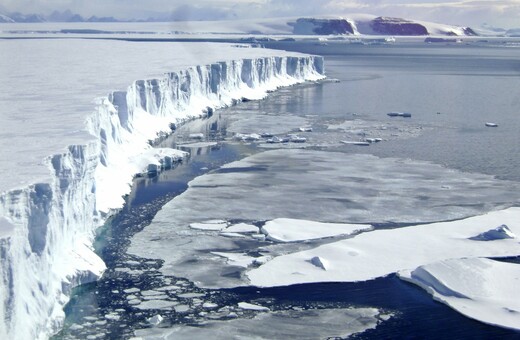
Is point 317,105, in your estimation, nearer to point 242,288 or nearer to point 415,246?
point 415,246

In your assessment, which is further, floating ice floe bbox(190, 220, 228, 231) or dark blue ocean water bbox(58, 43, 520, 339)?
floating ice floe bbox(190, 220, 228, 231)

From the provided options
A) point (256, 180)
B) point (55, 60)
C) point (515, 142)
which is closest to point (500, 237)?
point (256, 180)

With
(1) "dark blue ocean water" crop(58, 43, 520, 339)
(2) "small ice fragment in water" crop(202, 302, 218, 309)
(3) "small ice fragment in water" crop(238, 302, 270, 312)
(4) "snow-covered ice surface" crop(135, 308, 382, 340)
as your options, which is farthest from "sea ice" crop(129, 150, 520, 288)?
(4) "snow-covered ice surface" crop(135, 308, 382, 340)

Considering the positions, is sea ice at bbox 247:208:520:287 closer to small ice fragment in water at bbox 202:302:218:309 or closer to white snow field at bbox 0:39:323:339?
small ice fragment in water at bbox 202:302:218:309

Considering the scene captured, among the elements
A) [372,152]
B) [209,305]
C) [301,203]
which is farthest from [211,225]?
[372,152]

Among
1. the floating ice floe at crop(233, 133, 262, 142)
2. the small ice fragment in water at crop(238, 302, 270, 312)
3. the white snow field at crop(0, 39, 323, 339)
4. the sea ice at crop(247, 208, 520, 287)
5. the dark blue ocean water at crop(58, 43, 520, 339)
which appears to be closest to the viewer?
the white snow field at crop(0, 39, 323, 339)

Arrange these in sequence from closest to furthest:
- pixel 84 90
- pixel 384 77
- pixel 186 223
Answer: pixel 186 223, pixel 84 90, pixel 384 77

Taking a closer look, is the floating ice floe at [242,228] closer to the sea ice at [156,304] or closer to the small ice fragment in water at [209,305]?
the small ice fragment in water at [209,305]

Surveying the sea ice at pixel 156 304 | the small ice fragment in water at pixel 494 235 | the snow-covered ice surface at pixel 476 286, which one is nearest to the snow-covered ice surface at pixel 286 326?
the sea ice at pixel 156 304
